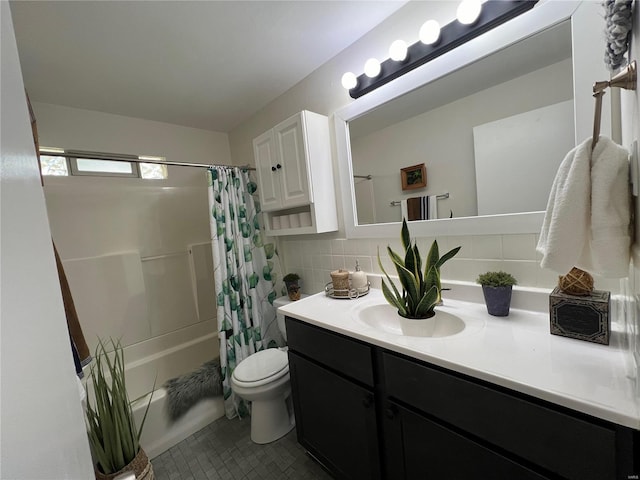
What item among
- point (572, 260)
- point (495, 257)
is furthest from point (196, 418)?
point (572, 260)

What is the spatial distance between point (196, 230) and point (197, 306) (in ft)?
2.36

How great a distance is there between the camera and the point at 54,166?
1.84 m

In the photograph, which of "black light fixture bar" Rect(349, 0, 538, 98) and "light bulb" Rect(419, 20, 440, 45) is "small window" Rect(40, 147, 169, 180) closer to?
"black light fixture bar" Rect(349, 0, 538, 98)

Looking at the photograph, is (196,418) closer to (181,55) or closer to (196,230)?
(196,230)

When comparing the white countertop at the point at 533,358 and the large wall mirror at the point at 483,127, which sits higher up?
the large wall mirror at the point at 483,127

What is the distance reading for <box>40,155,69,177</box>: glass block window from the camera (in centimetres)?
181

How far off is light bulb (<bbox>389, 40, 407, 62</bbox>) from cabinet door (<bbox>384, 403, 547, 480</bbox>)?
1.51 meters

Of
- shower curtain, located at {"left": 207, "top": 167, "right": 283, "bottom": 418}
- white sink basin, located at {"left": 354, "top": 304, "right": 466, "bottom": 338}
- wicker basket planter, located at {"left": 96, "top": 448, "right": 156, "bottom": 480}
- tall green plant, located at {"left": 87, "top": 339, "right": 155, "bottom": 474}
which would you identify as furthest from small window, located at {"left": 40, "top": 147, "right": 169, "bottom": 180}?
white sink basin, located at {"left": 354, "top": 304, "right": 466, "bottom": 338}

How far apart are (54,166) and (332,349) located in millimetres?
2317

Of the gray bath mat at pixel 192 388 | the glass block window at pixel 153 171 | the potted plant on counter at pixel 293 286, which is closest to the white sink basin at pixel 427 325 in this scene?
the potted plant on counter at pixel 293 286


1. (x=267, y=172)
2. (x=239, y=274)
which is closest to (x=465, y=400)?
(x=239, y=274)

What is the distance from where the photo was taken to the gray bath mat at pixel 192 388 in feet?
5.45

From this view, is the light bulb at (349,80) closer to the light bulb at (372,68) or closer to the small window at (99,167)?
the light bulb at (372,68)

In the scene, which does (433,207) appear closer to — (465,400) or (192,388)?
(465,400)
